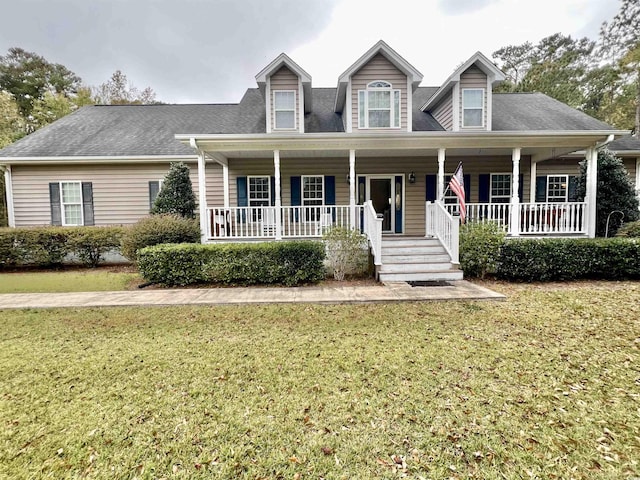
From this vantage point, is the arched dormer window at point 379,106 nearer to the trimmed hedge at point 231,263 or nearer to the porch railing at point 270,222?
the porch railing at point 270,222

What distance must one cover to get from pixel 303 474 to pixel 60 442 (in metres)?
1.76

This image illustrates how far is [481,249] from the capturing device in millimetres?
7699

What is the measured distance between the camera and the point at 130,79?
27531mm

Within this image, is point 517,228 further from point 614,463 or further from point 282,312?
point 614,463

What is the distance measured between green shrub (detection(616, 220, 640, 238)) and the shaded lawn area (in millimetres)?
5208

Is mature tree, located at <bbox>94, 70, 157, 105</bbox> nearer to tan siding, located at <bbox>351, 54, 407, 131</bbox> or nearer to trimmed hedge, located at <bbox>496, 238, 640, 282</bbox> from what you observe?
tan siding, located at <bbox>351, 54, 407, 131</bbox>

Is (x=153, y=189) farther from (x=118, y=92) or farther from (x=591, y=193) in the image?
(x=118, y=92)

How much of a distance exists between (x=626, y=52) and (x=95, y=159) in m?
31.7

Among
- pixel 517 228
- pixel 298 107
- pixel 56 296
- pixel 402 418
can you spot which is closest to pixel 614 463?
pixel 402 418

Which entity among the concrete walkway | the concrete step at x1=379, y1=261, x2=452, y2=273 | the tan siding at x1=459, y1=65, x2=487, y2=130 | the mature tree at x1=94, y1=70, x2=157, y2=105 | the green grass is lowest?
the concrete walkway

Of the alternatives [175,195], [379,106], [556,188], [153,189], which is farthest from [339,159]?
[556,188]

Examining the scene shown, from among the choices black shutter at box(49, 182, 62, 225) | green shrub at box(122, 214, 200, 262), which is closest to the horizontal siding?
green shrub at box(122, 214, 200, 262)

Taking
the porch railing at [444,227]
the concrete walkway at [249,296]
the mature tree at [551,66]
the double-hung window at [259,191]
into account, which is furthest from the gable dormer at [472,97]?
the mature tree at [551,66]

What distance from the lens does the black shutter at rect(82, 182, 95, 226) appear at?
11.6m
